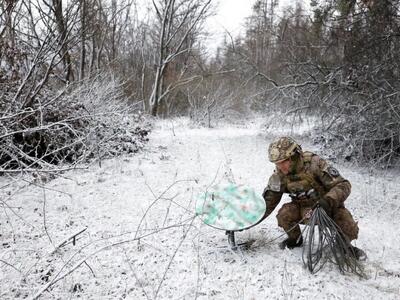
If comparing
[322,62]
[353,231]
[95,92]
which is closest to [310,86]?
[322,62]

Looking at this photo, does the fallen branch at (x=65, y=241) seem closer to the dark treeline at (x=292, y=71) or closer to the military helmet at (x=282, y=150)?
the dark treeline at (x=292, y=71)

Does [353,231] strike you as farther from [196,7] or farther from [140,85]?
[140,85]

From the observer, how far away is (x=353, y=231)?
2.97 meters

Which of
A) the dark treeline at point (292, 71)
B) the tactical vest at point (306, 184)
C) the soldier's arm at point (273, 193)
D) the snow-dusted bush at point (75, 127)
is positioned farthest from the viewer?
the snow-dusted bush at point (75, 127)

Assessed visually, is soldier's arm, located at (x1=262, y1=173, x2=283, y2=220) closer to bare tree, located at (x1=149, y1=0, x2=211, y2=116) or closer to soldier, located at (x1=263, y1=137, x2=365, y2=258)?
soldier, located at (x1=263, y1=137, x2=365, y2=258)

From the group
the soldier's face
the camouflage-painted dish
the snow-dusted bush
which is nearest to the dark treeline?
the snow-dusted bush

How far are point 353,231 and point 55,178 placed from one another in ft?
13.9

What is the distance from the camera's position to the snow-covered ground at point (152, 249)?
263 centimetres

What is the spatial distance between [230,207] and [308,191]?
711mm

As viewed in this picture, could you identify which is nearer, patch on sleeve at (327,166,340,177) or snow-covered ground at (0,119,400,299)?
snow-covered ground at (0,119,400,299)

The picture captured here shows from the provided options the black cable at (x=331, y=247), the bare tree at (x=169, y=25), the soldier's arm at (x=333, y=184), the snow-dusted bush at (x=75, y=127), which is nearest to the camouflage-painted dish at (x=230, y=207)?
the black cable at (x=331, y=247)

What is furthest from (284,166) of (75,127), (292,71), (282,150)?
(292,71)

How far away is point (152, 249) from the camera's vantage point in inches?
130

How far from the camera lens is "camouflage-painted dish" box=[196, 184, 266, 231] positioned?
2980mm
